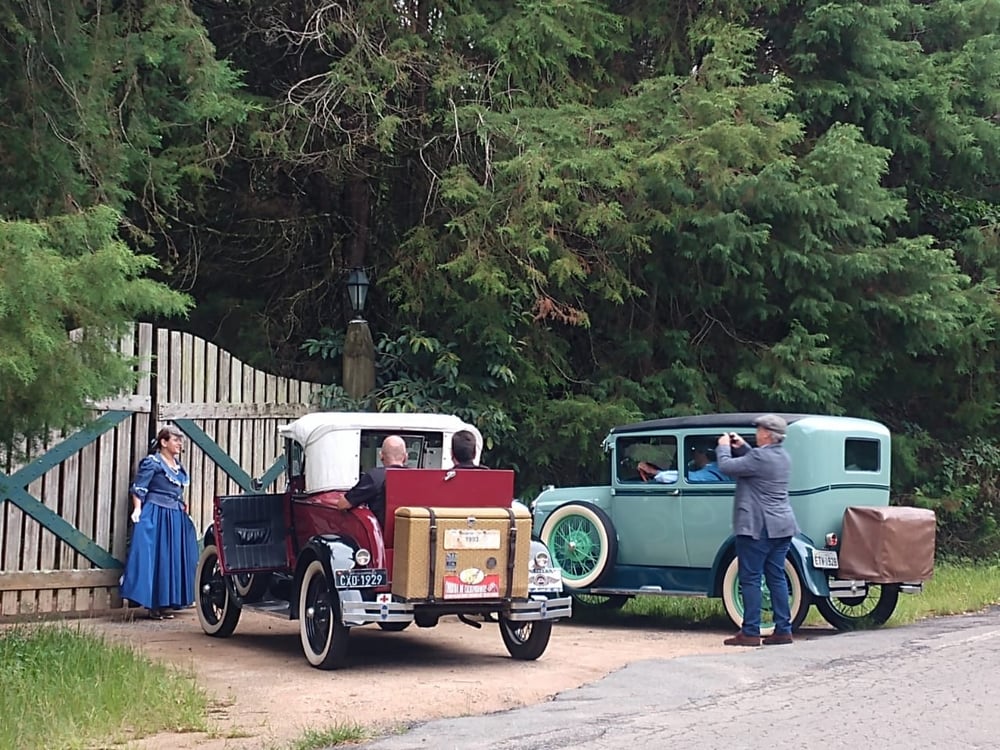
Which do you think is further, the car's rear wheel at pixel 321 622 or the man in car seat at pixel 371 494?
the man in car seat at pixel 371 494

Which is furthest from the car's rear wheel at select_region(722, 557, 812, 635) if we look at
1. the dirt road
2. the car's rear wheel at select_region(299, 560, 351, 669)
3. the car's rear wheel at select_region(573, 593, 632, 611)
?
the car's rear wheel at select_region(299, 560, 351, 669)

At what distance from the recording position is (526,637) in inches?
407

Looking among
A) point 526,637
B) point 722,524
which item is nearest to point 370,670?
point 526,637

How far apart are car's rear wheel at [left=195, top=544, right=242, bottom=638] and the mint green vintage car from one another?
3176mm

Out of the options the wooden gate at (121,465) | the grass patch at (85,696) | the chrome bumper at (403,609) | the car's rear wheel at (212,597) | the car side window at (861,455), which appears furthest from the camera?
the car side window at (861,455)

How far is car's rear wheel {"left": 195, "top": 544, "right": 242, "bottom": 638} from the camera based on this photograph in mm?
11664

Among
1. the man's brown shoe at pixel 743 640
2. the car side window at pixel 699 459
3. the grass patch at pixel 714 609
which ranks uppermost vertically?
the car side window at pixel 699 459

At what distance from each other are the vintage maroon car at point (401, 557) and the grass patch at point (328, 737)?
1.96 m

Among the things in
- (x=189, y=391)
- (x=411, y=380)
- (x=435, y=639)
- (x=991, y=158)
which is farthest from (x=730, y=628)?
(x=991, y=158)

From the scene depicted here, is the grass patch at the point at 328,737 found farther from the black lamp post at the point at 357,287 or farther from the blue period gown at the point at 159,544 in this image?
the black lamp post at the point at 357,287

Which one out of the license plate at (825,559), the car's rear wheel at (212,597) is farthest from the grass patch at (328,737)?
the license plate at (825,559)

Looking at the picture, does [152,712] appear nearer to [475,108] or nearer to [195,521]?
[195,521]

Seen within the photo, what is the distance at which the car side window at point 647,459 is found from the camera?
41.9ft

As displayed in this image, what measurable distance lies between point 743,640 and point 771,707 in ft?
10.1
